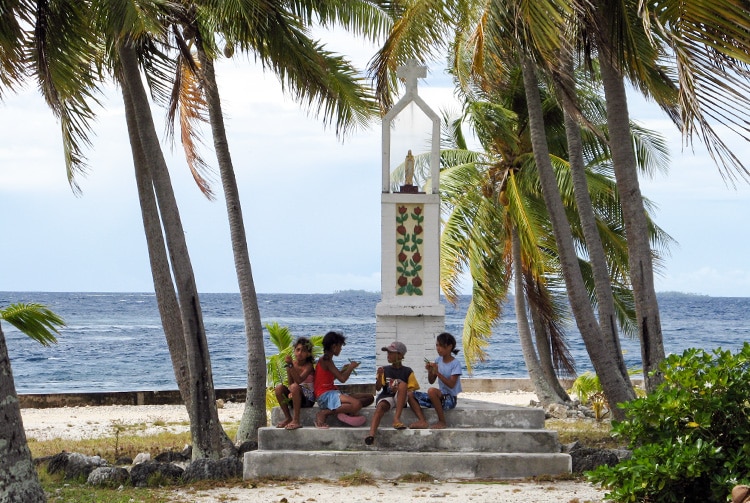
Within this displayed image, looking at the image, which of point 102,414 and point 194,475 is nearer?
point 194,475

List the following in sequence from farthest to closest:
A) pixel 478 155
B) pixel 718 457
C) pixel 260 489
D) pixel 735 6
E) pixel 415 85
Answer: pixel 478 155
pixel 415 85
pixel 260 489
pixel 718 457
pixel 735 6

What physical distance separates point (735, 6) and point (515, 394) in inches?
793

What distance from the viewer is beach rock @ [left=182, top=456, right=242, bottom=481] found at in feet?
34.9

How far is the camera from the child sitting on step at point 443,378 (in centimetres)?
1083

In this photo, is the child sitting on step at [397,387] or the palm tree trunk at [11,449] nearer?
the palm tree trunk at [11,449]

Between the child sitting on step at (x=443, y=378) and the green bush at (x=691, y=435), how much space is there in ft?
11.1

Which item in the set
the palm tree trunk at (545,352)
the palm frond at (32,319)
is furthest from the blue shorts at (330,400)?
the palm tree trunk at (545,352)

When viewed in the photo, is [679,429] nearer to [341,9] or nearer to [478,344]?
[341,9]

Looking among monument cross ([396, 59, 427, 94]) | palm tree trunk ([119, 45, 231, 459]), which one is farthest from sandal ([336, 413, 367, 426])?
monument cross ([396, 59, 427, 94])

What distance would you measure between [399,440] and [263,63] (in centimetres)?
510

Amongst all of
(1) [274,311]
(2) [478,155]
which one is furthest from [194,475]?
(1) [274,311]

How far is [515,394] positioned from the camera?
25.3 meters

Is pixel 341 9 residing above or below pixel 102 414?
above

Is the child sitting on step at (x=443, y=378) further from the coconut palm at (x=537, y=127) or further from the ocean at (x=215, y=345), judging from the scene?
the ocean at (x=215, y=345)
